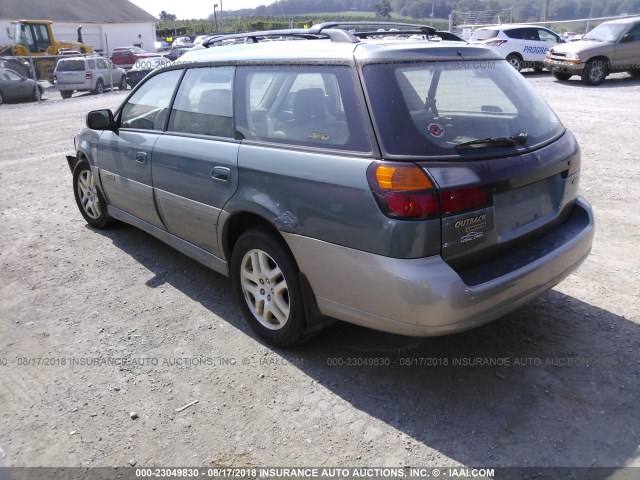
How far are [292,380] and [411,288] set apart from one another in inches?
41.3

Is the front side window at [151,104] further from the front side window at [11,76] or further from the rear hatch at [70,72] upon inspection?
the rear hatch at [70,72]

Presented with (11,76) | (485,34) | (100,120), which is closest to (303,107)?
(100,120)

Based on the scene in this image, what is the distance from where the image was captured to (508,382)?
314 centimetres

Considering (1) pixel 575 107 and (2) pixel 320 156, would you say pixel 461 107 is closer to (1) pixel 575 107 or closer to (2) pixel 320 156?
(2) pixel 320 156

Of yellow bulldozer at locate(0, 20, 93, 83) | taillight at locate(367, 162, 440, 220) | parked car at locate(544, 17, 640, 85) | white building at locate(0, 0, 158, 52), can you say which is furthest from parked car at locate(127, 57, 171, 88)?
taillight at locate(367, 162, 440, 220)

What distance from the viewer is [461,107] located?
3361mm

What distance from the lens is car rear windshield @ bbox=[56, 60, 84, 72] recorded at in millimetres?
22500

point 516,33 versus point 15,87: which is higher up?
point 516,33

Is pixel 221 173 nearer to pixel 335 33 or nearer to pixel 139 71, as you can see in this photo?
pixel 335 33

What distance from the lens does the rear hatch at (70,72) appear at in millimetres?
22312

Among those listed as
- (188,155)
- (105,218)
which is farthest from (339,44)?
(105,218)

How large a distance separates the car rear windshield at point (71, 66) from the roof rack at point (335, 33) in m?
20.6

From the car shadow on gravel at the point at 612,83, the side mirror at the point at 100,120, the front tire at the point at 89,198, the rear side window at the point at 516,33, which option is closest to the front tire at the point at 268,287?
the side mirror at the point at 100,120

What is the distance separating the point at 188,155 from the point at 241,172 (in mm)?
681
